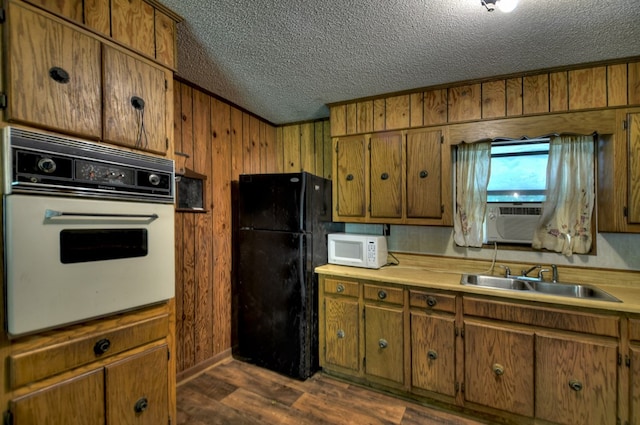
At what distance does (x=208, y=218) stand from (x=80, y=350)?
156 cm

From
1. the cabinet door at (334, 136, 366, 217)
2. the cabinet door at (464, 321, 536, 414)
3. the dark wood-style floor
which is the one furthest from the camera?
the cabinet door at (334, 136, 366, 217)

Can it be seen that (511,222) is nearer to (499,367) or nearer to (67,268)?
(499,367)

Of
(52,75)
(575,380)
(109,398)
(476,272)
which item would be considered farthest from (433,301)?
(52,75)

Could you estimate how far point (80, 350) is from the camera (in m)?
1.26

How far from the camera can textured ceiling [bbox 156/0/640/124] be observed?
5.08 feet

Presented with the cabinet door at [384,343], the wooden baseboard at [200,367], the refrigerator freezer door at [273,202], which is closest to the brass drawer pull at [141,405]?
the wooden baseboard at [200,367]

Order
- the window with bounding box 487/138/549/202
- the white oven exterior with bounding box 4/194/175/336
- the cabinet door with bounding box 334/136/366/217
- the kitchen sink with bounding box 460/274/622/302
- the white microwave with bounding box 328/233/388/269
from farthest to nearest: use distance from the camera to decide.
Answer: the cabinet door with bounding box 334/136/366/217
the white microwave with bounding box 328/233/388/269
the window with bounding box 487/138/549/202
the kitchen sink with bounding box 460/274/622/302
the white oven exterior with bounding box 4/194/175/336

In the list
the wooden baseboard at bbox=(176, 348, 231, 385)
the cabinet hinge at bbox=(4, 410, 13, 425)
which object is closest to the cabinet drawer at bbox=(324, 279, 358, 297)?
the wooden baseboard at bbox=(176, 348, 231, 385)

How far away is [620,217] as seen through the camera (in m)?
2.05

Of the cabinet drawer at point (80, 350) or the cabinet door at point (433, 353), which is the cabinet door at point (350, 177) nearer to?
the cabinet door at point (433, 353)

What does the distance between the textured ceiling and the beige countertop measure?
61.1 inches

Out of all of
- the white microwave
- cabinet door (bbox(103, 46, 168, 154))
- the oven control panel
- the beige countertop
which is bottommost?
the beige countertop

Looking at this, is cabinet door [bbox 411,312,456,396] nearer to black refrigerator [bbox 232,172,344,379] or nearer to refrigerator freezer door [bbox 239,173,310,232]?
black refrigerator [bbox 232,172,344,379]

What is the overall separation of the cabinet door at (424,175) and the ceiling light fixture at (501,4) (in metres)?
1.10
